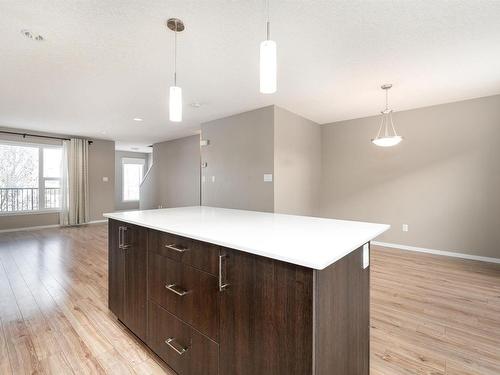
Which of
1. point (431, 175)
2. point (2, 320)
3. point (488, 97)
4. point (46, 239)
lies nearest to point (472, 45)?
point (488, 97)

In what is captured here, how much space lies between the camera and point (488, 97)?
3.64 meters

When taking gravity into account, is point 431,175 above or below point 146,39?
below

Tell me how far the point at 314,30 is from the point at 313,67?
68 cm

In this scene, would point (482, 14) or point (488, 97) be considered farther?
point (488, 97)

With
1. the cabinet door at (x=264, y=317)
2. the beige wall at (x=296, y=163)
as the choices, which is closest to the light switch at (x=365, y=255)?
the cabinet door at (x=264, y=317)

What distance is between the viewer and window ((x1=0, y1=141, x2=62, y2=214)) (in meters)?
5.72

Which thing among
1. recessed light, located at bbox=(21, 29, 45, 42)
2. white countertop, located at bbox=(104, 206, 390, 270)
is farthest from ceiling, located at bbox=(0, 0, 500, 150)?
white countertop, located at bbox=(104, 206, 390, 270)

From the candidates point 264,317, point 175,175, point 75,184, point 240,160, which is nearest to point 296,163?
point 240,160

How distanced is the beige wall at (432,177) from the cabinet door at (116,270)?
4.23 m

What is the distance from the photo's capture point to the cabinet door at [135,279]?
68.9 inches

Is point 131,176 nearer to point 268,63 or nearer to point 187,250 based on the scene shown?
point 187,250

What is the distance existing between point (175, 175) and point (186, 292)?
20.1ft

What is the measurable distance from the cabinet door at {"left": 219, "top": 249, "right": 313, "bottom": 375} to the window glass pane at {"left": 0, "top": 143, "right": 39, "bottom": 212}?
7.13 metres

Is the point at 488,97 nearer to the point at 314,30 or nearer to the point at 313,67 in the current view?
the point at 313,67
